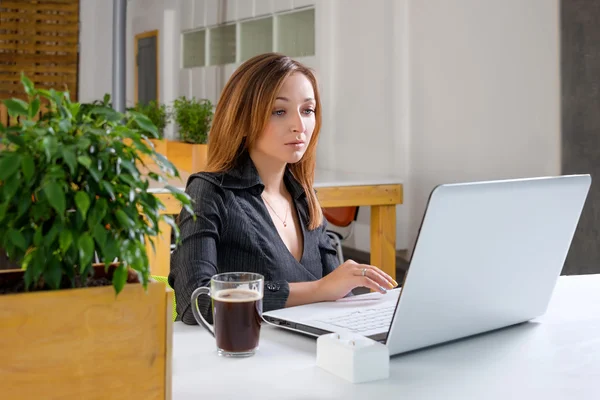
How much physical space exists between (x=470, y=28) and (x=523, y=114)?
0.74m

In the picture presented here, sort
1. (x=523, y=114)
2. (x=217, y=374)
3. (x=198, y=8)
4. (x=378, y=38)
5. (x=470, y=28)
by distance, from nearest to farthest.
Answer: (x=217, y=374) → (x=523, y=114) → (x=470, y=28) → (x=378, y=38) → (x=198, y=8)

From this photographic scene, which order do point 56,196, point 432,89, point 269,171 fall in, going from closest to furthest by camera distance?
1. point 56,196
2. point 269,171
3. point 432,89

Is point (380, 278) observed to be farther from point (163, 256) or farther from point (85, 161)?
point (163, 256)

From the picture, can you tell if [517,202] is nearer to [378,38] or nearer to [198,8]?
[378,38]

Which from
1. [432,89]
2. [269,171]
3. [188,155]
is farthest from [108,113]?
[432,89]

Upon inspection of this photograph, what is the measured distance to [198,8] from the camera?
845 cm

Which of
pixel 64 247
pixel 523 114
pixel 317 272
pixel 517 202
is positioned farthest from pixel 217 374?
pixel 523 114

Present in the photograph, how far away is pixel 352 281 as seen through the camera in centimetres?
161

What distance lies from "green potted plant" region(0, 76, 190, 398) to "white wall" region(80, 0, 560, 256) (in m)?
3.70

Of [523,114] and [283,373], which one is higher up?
[523,114]

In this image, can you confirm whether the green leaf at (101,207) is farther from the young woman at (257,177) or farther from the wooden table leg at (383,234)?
the wooden table leg at (383,234)

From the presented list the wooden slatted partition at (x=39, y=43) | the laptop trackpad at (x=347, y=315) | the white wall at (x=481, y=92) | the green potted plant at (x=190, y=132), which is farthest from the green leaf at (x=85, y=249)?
the wooden slatted partition at (x=39, y=43)

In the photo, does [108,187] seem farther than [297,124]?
No

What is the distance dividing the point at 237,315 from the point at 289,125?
82 centimetres
